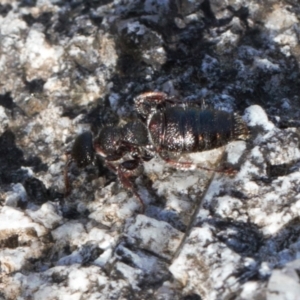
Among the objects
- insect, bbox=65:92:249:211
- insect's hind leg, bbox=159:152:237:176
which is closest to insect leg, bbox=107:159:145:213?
insect, bbox=65:92:249:211

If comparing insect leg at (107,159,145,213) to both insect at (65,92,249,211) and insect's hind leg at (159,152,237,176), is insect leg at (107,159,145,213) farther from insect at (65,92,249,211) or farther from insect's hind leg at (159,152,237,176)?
insect's hind leg at (159,152,237,176)

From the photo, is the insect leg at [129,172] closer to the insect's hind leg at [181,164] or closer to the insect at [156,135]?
the insect at [156,135]

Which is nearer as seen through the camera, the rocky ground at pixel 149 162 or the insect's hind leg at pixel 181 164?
the rocky ground at pixel 149 162

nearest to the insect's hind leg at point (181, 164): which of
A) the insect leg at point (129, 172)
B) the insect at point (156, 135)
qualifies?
the insect at point (156, 135)

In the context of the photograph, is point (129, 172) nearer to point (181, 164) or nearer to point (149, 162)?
point (149, 162)

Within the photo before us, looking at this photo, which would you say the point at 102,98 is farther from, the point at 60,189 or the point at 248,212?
the point at 248,212

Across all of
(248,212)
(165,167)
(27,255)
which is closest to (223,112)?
(165,167)
